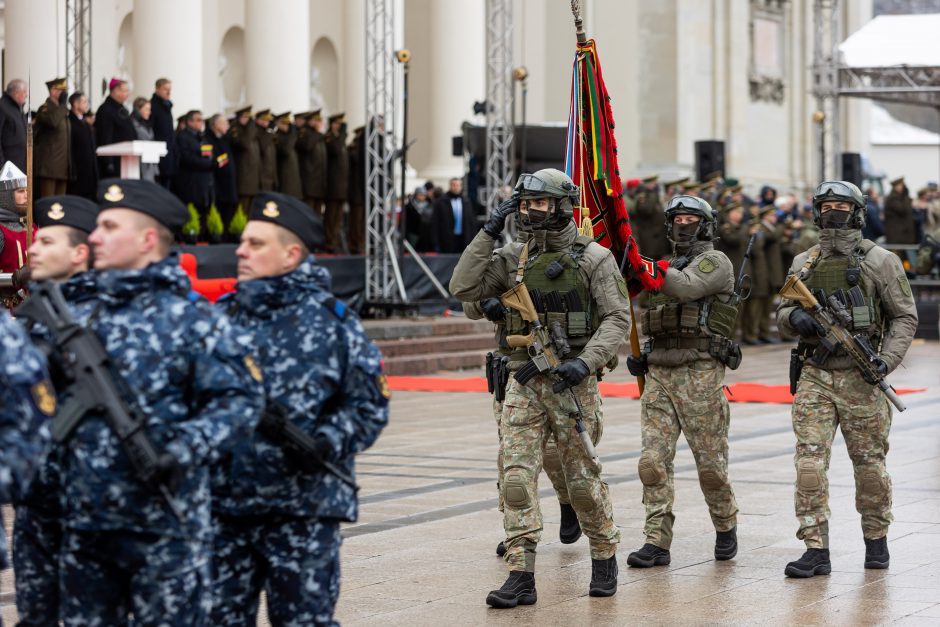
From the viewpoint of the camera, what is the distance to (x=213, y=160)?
2208cm

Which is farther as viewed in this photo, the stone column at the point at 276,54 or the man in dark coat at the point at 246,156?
the stone column at the point at 276,54

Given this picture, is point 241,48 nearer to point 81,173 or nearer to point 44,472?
point 81,173

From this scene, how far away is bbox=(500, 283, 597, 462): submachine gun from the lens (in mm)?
8688

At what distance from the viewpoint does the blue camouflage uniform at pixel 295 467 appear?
575 centimetres

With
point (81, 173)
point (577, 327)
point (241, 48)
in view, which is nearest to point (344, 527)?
point (577, 327)

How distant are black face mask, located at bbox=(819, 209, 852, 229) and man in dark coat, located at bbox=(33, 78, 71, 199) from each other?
39.0 ft

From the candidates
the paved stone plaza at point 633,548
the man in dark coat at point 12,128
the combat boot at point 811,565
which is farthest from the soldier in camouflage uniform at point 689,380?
the man in dark coat at point 12,128

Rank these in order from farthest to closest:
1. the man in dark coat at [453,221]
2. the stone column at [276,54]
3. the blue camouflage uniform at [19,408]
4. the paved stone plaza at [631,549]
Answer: the man in dark coat at [453,221] → the stone column at [276,54] → the paved stone plaza at [631,549] → the blue camouflage uniform at [19,408]

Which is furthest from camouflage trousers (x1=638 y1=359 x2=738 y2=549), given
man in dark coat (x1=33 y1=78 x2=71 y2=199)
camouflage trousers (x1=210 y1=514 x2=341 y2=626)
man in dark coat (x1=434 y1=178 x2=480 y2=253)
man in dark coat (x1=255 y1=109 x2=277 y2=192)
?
man in dark coat (x1=434 y1=178 x2=480 y2=253)

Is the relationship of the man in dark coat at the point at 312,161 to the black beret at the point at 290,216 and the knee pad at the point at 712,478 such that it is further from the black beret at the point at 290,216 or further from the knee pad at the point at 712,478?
the black beret at the point at 290,216

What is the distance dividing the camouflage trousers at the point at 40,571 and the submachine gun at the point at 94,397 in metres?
0.40

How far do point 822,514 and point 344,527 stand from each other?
2870mm

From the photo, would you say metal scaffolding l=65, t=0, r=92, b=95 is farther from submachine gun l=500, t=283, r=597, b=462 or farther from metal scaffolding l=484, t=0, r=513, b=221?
submachine gun l=500, t=283, r=597, b=462

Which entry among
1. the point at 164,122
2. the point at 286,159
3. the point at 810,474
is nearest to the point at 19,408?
the point at 810,474
